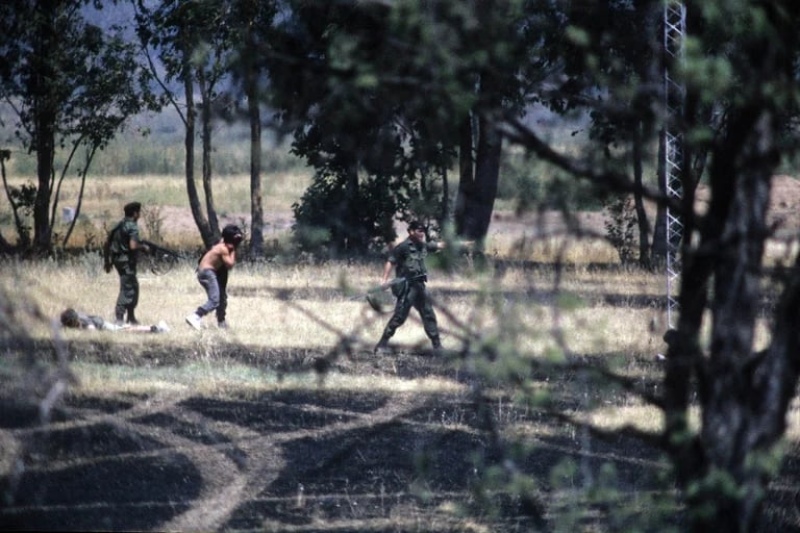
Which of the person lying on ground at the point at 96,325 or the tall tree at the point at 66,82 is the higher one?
the tall tree at the point at 66,82

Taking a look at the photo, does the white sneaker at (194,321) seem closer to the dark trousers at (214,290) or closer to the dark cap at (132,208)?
the dark trousers at (214,290)

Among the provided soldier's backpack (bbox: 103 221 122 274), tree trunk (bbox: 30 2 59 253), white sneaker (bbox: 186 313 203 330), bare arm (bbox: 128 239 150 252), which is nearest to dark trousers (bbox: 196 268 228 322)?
white sneaker (bbox: 186 313 203 330)

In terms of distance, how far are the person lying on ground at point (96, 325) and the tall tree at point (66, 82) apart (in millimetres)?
14156

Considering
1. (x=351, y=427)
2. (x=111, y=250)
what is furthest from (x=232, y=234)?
(x=351, y=427)

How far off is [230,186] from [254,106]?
57.8 metres

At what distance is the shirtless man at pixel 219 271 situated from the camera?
1754 cm

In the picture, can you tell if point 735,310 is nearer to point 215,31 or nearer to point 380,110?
point 380,110

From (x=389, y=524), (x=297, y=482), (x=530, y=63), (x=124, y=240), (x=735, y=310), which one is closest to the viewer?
(x=735, y=310)

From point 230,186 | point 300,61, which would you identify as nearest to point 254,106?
point 300,61

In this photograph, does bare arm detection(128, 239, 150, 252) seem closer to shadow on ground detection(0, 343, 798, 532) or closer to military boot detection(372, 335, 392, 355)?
military boot detection(372, 335, 392, 355)

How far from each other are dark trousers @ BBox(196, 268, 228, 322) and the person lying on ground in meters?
0.62

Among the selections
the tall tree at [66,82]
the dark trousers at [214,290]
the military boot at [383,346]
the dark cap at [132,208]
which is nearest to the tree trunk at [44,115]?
the tall tree at [66,82]

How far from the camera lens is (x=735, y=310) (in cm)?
397

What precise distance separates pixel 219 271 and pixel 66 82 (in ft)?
49.5
